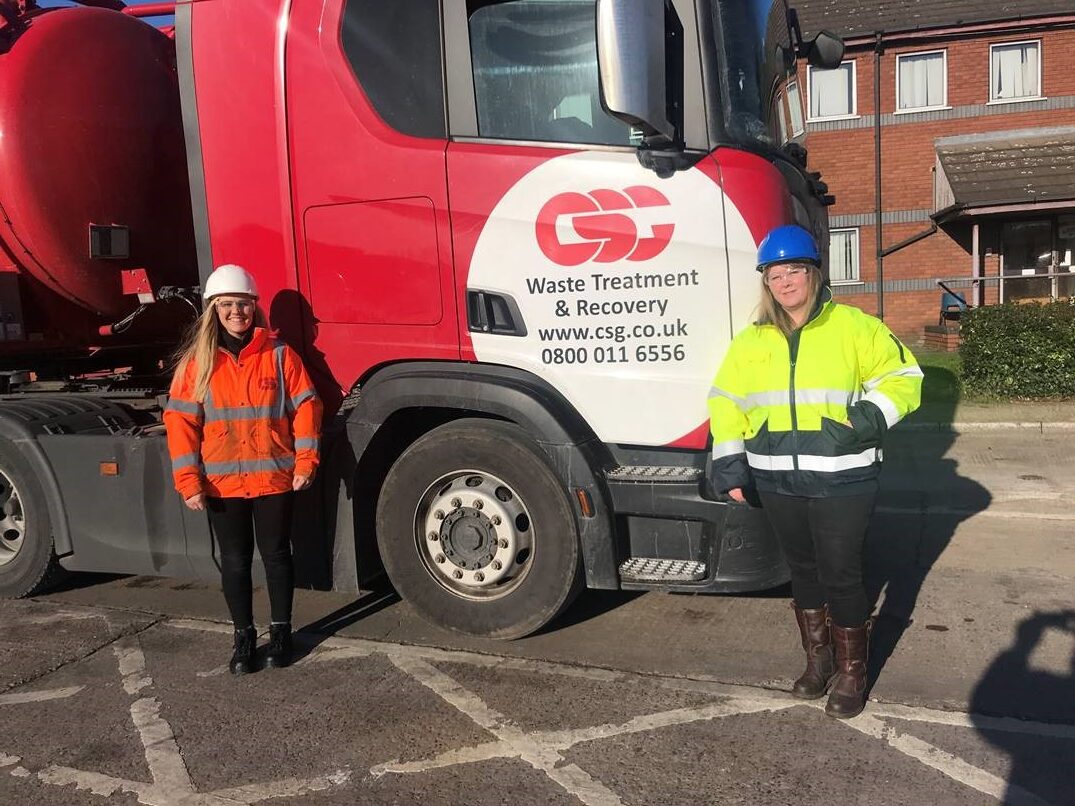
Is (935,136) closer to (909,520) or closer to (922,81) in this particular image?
(922,81)

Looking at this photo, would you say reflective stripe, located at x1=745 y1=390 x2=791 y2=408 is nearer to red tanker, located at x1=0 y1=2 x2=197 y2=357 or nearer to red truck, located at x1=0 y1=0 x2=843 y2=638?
red truck, located at x1=0 y1=0 x2=843 y2=638

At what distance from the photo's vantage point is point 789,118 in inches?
183

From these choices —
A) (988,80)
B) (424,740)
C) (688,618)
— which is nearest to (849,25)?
(988,80)

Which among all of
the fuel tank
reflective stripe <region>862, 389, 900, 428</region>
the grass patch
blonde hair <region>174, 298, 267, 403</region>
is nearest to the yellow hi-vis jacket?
reflective stripe <region>862, 389, 900, 428</region>

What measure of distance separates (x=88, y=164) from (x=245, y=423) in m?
2.01

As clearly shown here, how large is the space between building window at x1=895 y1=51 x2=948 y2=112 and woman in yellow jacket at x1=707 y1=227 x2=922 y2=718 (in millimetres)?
16730

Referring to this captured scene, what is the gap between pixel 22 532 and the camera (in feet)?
16.3

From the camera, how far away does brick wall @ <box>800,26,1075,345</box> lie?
17.2 metres

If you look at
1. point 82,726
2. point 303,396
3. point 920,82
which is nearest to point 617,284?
point 303,396

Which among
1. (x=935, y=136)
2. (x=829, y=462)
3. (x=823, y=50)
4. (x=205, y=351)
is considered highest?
(x=935, y=136)

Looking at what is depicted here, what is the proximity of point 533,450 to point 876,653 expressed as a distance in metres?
1.75

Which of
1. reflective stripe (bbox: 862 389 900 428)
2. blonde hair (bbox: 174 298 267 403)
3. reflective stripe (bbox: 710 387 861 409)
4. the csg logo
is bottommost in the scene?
reflective stripe (bbox: 862 389 900 428)

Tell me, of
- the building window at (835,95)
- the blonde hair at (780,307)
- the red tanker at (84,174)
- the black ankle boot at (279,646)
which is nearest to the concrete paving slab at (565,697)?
the black ankle boot at (279,646)

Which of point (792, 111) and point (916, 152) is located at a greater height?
point (916, 152)
